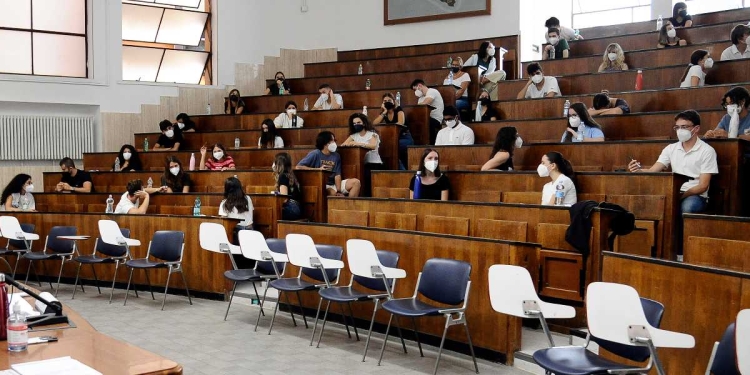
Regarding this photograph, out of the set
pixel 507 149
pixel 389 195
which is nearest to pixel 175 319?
pixel 389 195

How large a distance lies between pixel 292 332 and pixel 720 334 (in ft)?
13.2

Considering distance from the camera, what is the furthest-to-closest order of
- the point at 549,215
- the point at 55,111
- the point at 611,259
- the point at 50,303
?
the point at 55,111 → the point at 549,215 → the point at 611,259 → the point at 50,303

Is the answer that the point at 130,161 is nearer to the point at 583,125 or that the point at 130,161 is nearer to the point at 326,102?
the point at 326,102

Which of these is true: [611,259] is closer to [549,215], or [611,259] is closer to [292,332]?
[549,215]

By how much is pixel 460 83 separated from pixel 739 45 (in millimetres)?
3720

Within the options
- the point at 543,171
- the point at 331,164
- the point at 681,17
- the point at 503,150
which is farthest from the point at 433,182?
the point at 681,17

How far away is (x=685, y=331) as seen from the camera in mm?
4457

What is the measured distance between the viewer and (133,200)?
32.5 ft

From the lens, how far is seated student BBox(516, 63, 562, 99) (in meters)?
10.1

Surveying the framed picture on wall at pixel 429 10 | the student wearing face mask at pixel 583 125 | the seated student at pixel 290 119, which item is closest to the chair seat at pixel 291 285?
the student wearing face mask at pixel 583 125

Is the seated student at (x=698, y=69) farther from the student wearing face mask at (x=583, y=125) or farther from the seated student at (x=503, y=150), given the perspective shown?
the seated student at (x=503, y=150)

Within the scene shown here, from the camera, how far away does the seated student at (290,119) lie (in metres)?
11.6

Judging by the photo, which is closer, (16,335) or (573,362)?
(16,335)

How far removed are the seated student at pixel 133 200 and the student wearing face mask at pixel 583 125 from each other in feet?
17.1
